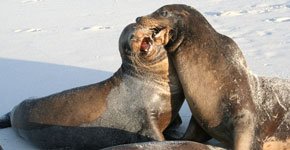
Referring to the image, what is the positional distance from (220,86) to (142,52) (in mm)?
658

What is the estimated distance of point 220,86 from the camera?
4.36 metres

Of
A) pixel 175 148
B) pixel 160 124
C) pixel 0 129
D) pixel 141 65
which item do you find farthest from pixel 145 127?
pixel 0 129

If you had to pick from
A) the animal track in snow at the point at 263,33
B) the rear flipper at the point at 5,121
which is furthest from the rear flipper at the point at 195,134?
the animal track in snow at the point at 263,33

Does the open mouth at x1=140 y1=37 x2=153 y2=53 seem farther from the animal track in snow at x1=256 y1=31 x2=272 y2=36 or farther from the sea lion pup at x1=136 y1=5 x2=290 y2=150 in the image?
the animal track in snow at x1=256 y1=31 x2=272 y2=36

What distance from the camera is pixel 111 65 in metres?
7.05

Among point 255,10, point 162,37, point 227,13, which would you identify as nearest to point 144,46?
point 162,37

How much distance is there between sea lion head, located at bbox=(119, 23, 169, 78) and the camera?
4539 mm

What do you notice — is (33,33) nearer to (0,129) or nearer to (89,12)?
(89,12)

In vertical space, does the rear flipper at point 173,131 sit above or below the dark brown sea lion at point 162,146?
below

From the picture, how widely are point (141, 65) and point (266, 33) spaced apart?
3.69m

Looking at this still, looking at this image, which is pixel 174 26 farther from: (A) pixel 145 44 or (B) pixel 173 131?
(B) pixel 173 131

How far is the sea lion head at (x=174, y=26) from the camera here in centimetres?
456

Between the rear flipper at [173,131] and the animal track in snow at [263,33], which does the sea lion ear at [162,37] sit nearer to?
the rear flipper at [173,131]

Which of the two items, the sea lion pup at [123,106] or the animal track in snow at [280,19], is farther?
the animal track in snow at [280,19]
